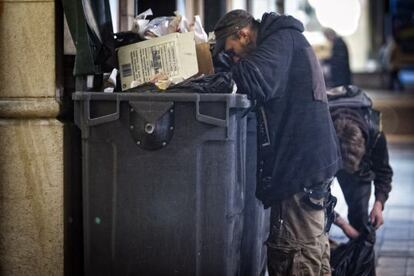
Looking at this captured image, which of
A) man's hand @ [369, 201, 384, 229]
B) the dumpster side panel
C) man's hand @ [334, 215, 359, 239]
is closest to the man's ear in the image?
the dumpster side panel

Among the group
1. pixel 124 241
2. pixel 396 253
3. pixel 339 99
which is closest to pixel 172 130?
pixel 124 241

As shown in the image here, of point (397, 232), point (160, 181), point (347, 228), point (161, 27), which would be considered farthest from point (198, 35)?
point (397, 232)

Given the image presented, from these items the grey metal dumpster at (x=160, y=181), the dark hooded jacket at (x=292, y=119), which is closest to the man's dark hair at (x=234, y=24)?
the dark hooded jacket at (x=292, y=119)

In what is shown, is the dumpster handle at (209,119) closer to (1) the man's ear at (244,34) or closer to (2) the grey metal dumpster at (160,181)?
(2) the grey metal dumpster at (160,181)

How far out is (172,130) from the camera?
15.8ft

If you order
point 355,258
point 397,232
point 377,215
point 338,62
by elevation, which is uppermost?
point 338,62

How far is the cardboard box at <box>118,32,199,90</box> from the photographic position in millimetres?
5137

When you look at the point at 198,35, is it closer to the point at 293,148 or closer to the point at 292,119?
the point at 292,119

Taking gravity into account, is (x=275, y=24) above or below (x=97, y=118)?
above

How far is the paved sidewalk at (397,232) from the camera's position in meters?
6.92

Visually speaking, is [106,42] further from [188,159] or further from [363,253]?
[363,253]

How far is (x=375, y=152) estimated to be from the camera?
21.3 ft

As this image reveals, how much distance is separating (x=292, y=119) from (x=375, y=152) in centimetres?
162

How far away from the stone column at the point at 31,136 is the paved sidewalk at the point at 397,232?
2698 millimetres
